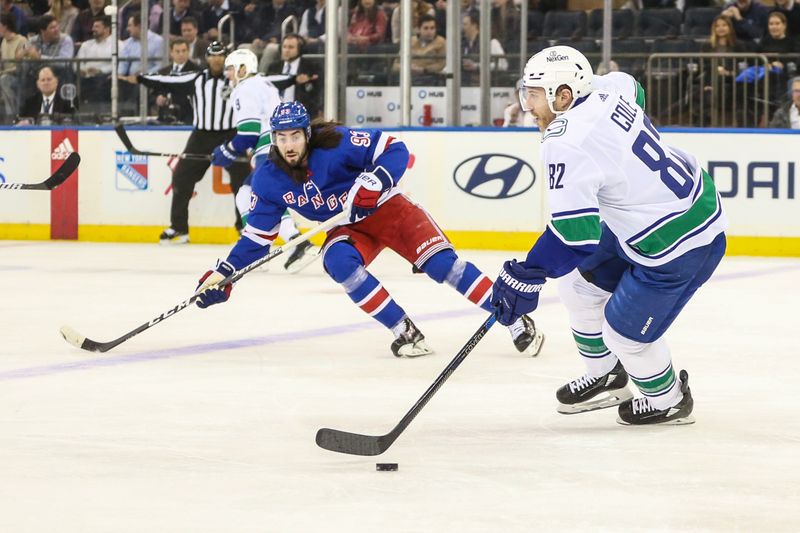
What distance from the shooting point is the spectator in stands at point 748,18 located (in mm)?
9578

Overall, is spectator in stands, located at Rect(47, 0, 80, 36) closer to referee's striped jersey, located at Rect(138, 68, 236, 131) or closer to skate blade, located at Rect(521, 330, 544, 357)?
referee's striped jersey, located at Rect(138, 68, 236, 131)

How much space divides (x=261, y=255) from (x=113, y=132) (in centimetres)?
520

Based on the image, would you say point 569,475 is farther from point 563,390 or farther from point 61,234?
point 61,234

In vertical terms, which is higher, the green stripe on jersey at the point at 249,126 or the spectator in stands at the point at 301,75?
the spectator in stands at the point at 301,75

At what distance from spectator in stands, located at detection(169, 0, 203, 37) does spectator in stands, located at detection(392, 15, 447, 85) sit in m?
1.81

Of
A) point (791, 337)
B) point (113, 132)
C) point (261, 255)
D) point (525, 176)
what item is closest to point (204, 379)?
point (261, 255)

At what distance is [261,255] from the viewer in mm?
5066

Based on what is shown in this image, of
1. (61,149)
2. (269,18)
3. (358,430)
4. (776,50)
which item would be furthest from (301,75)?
(358,430)

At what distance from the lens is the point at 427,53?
9562 mm

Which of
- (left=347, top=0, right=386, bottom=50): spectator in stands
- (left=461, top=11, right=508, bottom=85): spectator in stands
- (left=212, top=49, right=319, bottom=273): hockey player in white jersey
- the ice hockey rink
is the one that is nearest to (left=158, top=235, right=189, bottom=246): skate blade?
(left=212, top=49, right=319, bottom=273): hockey player in white jersey

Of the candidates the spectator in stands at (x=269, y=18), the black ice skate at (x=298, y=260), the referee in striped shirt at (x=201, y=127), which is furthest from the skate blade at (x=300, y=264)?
the spectator in stands at (x=269, y=18)

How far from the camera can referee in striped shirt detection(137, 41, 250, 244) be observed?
942 cm

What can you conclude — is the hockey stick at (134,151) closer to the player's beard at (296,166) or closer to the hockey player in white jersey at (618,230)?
the player's beard at (296,166)

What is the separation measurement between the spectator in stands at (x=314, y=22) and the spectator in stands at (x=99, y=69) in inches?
55.2
